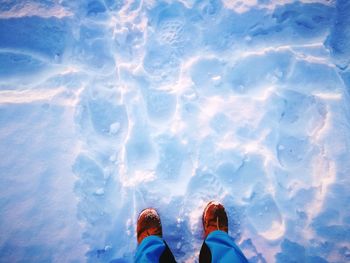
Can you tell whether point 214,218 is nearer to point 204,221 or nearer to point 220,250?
point 204,221

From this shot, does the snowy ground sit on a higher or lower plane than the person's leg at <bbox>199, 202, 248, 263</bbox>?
higher

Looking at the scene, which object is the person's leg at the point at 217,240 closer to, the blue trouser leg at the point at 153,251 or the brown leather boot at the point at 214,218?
the brown leather boot at the point at 214,218

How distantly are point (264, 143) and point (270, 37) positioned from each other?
103 centimetres

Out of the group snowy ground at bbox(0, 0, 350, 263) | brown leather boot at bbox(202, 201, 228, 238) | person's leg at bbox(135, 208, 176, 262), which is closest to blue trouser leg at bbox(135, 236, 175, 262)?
person's leg at bbox(135, 208, 176, 262)

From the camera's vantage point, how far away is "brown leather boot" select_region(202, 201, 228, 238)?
5.87ft

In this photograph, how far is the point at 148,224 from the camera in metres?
1.79

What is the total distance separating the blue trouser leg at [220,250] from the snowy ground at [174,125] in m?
0.23

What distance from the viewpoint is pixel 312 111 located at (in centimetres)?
205

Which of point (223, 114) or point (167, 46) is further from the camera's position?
point (167, 46)

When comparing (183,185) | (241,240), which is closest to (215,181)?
(183,185)

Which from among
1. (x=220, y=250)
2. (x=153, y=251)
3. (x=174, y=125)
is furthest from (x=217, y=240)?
(x=174, y=125)

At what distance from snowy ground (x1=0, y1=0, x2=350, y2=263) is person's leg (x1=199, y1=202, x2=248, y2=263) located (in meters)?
0.09

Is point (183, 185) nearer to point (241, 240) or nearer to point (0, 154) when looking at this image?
point (241, 240)

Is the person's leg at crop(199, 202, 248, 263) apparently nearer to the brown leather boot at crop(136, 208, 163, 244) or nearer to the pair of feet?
the pair of feet
